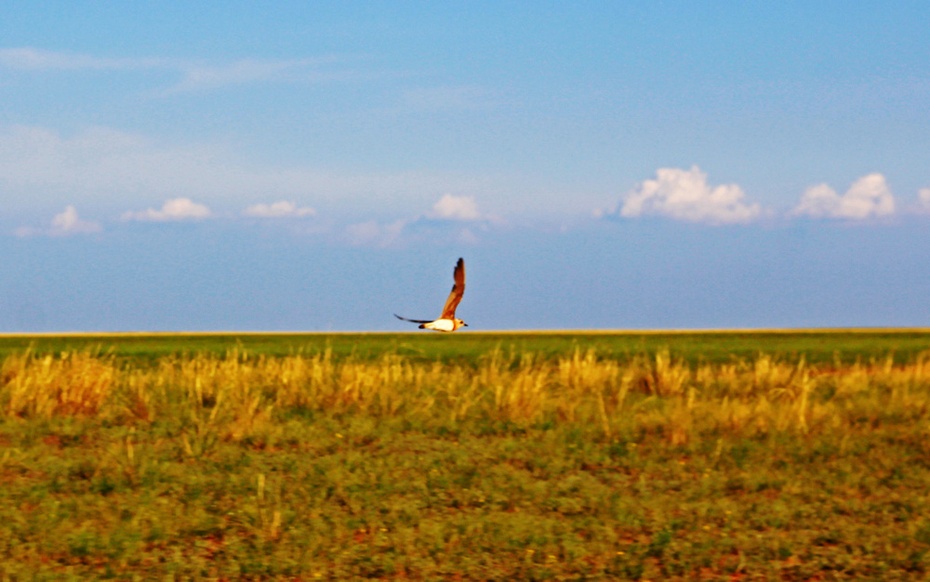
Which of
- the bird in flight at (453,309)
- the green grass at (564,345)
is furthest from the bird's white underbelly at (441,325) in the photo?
the green grass at (564,345)

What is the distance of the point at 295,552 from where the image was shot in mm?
9102

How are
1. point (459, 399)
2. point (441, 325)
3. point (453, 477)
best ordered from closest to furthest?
point (453, 477), point (441, 325), point (459, 399)

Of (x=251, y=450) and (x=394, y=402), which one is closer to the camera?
(x=251, y=450)

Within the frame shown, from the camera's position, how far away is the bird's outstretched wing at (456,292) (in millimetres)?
13750

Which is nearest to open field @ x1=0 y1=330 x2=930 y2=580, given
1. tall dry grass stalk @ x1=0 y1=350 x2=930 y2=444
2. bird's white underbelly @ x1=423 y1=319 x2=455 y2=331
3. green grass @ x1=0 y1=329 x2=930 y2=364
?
tall dry grass stalk @ x1=0 y1=350 x2=930 y2=444

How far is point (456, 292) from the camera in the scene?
14.1 metres

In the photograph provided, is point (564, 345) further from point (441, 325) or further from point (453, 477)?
point (453, 477)

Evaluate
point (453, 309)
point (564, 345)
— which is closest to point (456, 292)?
point (453, 309)

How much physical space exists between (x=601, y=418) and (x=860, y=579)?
7205mm

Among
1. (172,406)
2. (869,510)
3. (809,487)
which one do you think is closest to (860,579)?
(869,510)

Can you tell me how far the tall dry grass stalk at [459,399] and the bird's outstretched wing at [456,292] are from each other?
213 centimetres

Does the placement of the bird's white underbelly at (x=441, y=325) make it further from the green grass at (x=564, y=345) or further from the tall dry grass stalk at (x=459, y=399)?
the green grass at (x=564, y=345)

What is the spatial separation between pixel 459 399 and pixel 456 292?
2775 millimetres

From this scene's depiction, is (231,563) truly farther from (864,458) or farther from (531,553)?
(864,458)
